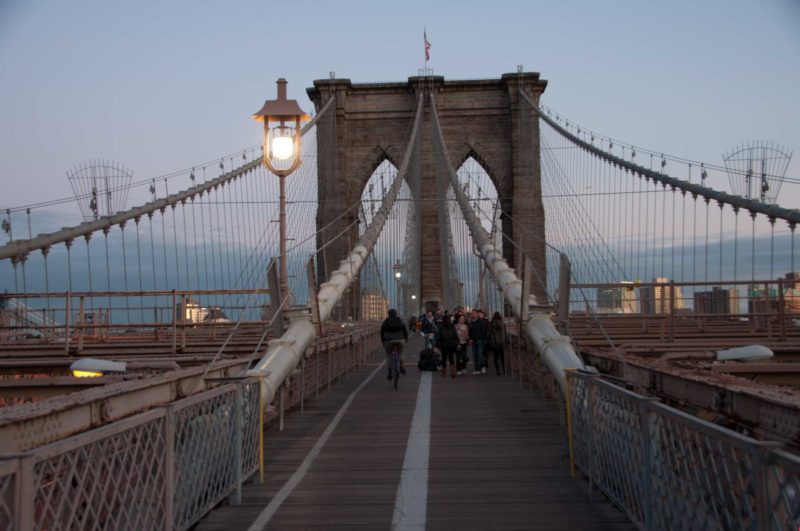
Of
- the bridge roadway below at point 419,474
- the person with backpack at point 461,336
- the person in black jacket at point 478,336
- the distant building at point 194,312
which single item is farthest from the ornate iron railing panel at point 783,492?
the person in black jacket at point 478,336

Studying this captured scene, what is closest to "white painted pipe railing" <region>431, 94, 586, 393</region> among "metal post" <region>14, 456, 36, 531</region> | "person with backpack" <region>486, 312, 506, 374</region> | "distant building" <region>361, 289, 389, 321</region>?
"person with backpack" <region>486, 312, 506, 374</region>

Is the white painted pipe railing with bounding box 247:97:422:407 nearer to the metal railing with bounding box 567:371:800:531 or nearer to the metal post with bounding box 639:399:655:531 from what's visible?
the metal railing with bounding box 567:371:800:531

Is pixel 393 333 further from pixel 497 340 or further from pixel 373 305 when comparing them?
pixel 373 305

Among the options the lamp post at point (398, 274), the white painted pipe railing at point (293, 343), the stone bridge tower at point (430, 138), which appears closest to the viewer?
the white painted pipe railing at point (293, 343)

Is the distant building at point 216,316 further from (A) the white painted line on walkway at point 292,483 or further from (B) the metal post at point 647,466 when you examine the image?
(B) the metal post at point 647,466

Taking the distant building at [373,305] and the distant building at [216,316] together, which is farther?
the distant building at [373,305]

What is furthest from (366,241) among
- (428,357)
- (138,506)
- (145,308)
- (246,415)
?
(138,506)

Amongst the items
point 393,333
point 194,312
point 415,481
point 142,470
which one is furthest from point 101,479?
point 194,312

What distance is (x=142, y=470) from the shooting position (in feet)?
16.3

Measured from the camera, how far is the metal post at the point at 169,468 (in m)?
5.35

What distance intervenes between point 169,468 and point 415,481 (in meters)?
2.74

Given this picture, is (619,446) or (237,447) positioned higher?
(619,446)

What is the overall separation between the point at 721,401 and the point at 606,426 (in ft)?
3.06

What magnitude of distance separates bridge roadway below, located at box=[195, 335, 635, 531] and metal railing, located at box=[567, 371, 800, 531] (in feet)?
1.28
